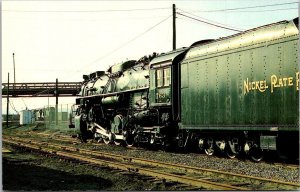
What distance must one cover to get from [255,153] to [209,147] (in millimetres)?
2350

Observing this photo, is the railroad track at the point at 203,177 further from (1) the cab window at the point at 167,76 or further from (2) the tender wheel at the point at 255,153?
(1) the cab window at the point at 167,76

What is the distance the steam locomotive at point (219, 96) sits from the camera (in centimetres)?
1188

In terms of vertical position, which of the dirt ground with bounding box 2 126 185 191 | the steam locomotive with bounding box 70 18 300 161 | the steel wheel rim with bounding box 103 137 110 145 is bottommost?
the dirt ground with bounding box 2 126 185 191

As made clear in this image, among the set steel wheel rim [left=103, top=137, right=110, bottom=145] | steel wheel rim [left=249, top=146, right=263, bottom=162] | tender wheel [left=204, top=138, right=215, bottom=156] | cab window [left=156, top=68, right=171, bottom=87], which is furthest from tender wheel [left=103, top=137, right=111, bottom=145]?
steel wheel rim [left=249, top=146, right=263, bottom=162]

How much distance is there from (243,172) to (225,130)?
2812 millimetres

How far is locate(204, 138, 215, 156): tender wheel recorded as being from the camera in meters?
15.5

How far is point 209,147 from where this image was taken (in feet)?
52.3

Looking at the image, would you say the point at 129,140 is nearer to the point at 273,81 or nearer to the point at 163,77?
the point at 163,77

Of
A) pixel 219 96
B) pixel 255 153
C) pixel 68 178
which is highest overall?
pixel 219 96

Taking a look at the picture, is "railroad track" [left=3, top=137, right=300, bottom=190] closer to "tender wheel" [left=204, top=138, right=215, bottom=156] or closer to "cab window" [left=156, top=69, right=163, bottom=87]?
"tender wheel" [left=204, top=138, right=215, bottom=156]

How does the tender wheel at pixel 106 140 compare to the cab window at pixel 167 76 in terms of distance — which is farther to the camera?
the tender wheel at pixel 106 140

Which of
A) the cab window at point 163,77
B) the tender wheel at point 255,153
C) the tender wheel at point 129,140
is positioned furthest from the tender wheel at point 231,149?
the tender wheel at point 129,140

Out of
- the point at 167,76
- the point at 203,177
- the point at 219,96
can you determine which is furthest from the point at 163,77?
the point at 203,177

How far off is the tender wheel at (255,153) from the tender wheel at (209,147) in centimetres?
190
